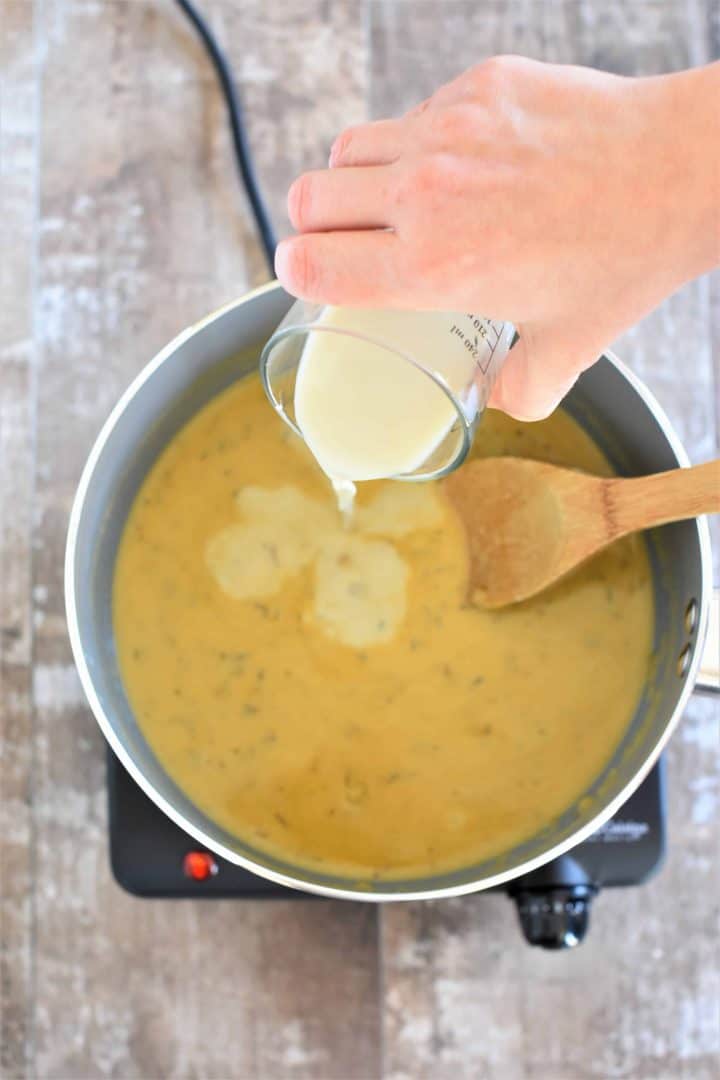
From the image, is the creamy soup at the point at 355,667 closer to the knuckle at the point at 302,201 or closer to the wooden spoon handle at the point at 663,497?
the wooden spoon handle at the point at 663,497

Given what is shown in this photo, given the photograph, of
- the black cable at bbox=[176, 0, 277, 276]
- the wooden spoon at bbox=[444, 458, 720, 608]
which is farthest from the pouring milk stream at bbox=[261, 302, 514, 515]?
the black cable at bbox=[176, 0, 277, 276]

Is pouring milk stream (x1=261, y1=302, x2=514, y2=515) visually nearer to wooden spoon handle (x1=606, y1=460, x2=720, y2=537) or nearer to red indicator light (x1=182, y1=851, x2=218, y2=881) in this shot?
wooden spoon handle (x1=606, y1=460, x2=720, y2=537)

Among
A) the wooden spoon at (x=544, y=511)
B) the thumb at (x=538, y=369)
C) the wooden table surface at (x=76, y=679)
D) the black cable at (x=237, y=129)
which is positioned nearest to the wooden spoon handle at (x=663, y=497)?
the wooden spoon at (x=544, y=511)

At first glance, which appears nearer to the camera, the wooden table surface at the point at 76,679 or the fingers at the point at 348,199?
the fingers at the point at 348,199

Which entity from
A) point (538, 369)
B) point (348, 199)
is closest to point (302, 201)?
point (348, 199)

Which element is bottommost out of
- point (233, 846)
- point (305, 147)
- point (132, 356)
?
point (233, 846)

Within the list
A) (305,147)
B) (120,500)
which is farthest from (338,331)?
(305,147)

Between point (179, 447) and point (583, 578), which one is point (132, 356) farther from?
point (583, 578)
